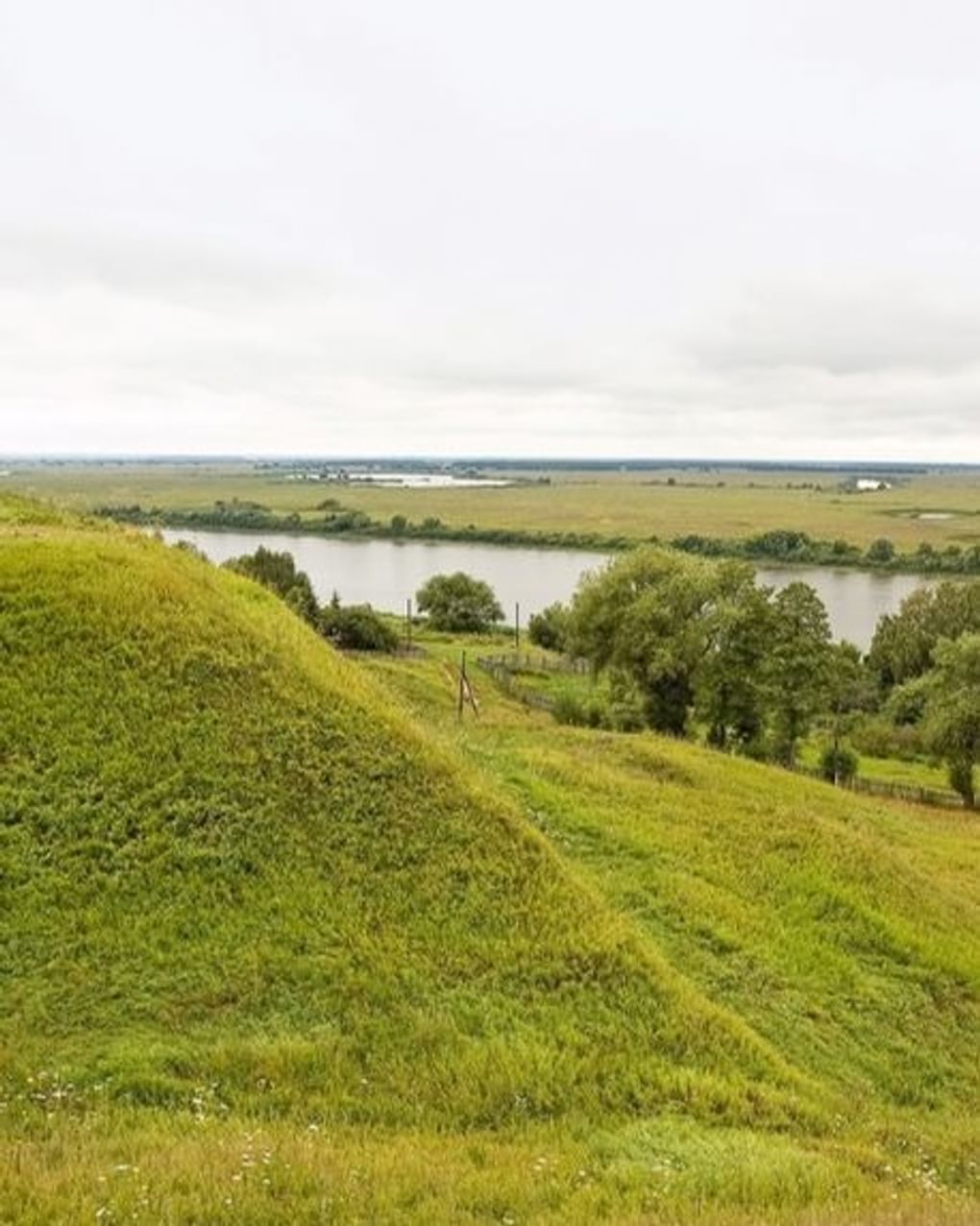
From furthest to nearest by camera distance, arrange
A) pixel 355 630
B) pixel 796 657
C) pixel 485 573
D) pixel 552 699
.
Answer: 1. pixel 485 573
2. pixel 355 630
3. pixel 552 699
4. pixel 796 657

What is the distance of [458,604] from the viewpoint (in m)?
81.9

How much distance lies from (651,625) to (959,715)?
12.3 metres

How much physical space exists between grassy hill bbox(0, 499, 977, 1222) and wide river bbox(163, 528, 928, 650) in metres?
66.6

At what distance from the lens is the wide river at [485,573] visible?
93438mm

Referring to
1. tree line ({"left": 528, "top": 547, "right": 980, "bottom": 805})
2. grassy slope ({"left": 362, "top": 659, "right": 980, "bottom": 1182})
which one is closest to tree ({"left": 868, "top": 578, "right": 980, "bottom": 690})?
tree line ({"left": 528, "top": 547, "right": 980, "bottom": 805})

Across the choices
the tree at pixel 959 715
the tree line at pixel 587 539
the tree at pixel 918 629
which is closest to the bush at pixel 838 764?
the tree at pixel 959 715

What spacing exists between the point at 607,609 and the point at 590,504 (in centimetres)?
14685

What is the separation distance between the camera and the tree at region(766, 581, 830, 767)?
4416cm

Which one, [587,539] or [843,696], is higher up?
[587,539]

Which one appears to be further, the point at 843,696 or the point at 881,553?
the point at 881,553

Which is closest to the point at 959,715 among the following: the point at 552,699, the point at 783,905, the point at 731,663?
the point at 731,663

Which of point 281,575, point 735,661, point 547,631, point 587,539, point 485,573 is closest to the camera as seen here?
point 735,661

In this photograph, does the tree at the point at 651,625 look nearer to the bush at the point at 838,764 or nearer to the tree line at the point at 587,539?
the bush at the point at 838,764

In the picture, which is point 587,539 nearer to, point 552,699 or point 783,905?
point 552,699
